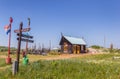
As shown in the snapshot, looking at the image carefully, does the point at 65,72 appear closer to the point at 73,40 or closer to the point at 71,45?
the point at 71,45

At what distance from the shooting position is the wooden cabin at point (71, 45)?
192 feet

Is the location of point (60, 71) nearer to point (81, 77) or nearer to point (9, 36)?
point (81, 77)

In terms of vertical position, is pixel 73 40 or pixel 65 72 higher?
pixel 73 40

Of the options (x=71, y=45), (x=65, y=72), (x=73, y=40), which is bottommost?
(x=65, y=72)

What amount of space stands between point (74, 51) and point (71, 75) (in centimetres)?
4255

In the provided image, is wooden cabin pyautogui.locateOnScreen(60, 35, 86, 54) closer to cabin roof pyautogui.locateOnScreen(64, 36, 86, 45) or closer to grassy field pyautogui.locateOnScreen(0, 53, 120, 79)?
cabin roof pyautogui.locateOnScreen(64, 36, 86, 45)

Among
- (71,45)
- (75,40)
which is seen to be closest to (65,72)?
(71,45)

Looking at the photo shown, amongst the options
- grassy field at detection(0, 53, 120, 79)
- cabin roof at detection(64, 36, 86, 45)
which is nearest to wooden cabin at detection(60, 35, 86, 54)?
cabin roof at detection(64, 36, 86, 45)

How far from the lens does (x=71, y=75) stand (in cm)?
1691

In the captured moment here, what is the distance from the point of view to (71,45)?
58.3 meters

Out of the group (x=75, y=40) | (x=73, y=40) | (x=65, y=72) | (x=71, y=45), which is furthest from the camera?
(x=75, y=40)

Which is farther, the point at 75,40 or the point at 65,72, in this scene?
the point at 75,40

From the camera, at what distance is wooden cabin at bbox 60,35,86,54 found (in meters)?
58.6

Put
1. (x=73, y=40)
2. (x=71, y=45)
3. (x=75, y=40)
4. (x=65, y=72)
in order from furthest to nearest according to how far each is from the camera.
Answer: (x=75, y=40) < (x=73, y=40) < (x=71, y=45) < (x=65, y=72)
